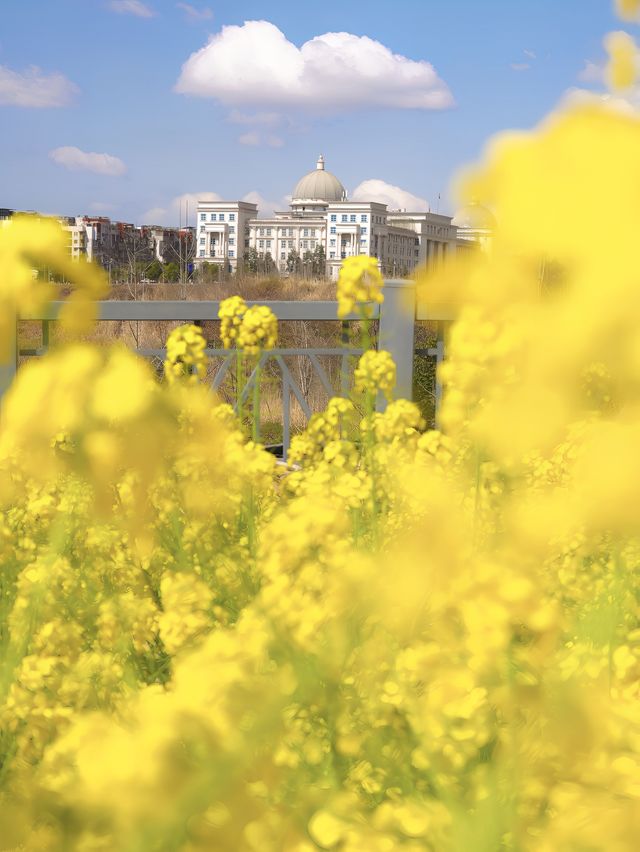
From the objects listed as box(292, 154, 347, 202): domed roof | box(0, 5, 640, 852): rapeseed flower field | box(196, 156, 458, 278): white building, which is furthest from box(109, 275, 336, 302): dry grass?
box(292, 154, 347, 202): domed roof

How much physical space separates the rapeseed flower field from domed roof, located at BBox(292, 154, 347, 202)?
69657 mm

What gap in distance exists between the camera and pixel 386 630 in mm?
466

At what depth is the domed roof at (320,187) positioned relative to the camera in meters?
68.7

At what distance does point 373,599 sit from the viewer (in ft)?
1.40

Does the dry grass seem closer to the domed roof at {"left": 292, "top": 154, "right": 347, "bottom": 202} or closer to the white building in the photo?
the white building

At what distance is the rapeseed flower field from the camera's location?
30 centimetres

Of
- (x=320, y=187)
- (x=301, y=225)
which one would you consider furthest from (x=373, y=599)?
(x=320, y=187)

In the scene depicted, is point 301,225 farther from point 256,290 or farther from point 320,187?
point 256,290

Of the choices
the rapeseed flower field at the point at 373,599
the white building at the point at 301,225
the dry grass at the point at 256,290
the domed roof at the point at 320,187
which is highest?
the domed roof at the point at 320,187

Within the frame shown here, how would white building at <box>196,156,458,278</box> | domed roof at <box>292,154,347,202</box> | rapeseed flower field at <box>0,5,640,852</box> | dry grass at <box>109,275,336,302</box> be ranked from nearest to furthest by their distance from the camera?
rapeseed flower field at <box>0,5,640,852</box> < dry grass at <box>109,275,336,302</box> < white building at <box>196,156,458,278</box> < domed roof at <box>292,154,347,202</box>

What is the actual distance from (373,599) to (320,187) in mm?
70674

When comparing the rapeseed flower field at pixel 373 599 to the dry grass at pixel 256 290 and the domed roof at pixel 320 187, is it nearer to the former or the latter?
the dry grass at pixel 256 290

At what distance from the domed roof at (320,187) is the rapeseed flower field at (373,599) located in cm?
6966

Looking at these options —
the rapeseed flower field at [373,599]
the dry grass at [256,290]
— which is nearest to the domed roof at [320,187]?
the dry grass at [256,290]
